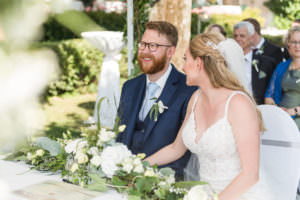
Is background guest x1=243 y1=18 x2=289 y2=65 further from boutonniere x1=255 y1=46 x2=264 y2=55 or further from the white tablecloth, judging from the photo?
the white tablecloth

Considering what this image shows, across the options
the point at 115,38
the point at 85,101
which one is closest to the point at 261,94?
the point at 115,38

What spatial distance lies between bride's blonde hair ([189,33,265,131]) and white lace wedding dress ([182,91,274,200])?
74 mm

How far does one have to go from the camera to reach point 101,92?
21.1 feet

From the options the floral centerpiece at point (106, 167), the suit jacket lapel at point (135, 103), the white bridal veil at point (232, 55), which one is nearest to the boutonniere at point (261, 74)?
the suit jacket lapel at point (135, 103)

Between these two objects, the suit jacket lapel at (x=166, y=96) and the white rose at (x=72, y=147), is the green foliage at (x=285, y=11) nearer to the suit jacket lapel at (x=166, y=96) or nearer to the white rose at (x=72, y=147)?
the suit jacket lapel at (x=166, y=96)

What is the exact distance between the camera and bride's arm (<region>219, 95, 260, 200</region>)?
171cm

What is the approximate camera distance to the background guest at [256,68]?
399cm

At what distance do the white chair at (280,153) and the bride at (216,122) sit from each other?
8 centimetres

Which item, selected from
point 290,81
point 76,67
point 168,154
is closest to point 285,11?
point 76,67

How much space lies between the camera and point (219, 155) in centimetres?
200

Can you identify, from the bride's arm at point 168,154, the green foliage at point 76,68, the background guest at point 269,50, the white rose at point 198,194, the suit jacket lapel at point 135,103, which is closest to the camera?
the white rose at point 198,194

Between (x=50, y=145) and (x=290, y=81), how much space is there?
2582mm

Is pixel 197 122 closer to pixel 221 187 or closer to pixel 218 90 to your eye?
pixel 218 90

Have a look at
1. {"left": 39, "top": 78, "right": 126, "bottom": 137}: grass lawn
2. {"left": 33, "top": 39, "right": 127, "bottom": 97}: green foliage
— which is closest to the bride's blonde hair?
{"left": 39, "top": 78, "right": 126, "bottom": 137}: grass lawn
